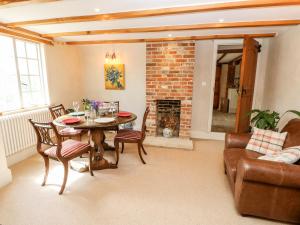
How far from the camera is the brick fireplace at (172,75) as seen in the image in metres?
3.86

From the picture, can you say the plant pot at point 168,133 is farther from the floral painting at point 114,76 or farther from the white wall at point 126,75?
the floral painting at point 114,76

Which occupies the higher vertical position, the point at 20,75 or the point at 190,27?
the point at 190,27

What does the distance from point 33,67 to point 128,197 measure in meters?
3.11

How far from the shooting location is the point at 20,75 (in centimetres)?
322

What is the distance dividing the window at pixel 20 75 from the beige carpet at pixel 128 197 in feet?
3.70

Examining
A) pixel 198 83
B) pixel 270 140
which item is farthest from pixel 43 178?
pixel 198 83

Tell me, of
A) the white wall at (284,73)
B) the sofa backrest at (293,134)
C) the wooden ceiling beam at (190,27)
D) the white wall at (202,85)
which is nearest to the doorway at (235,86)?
the white wall at (284,73)

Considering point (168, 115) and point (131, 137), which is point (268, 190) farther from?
point (168, 115)

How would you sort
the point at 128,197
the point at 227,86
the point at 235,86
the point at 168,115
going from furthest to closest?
the point at 227,86 < the point at 235,86 < the point at 168,115 < the point at 128,197

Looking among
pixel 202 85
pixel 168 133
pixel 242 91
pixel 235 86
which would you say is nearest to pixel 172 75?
pixel 202 85

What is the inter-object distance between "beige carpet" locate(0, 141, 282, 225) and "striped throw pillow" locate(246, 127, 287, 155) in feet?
2.05

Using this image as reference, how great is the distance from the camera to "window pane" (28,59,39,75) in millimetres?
3436

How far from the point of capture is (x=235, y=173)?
77.1 inches

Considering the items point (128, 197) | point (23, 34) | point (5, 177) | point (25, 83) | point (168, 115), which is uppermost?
point (23, 34)
